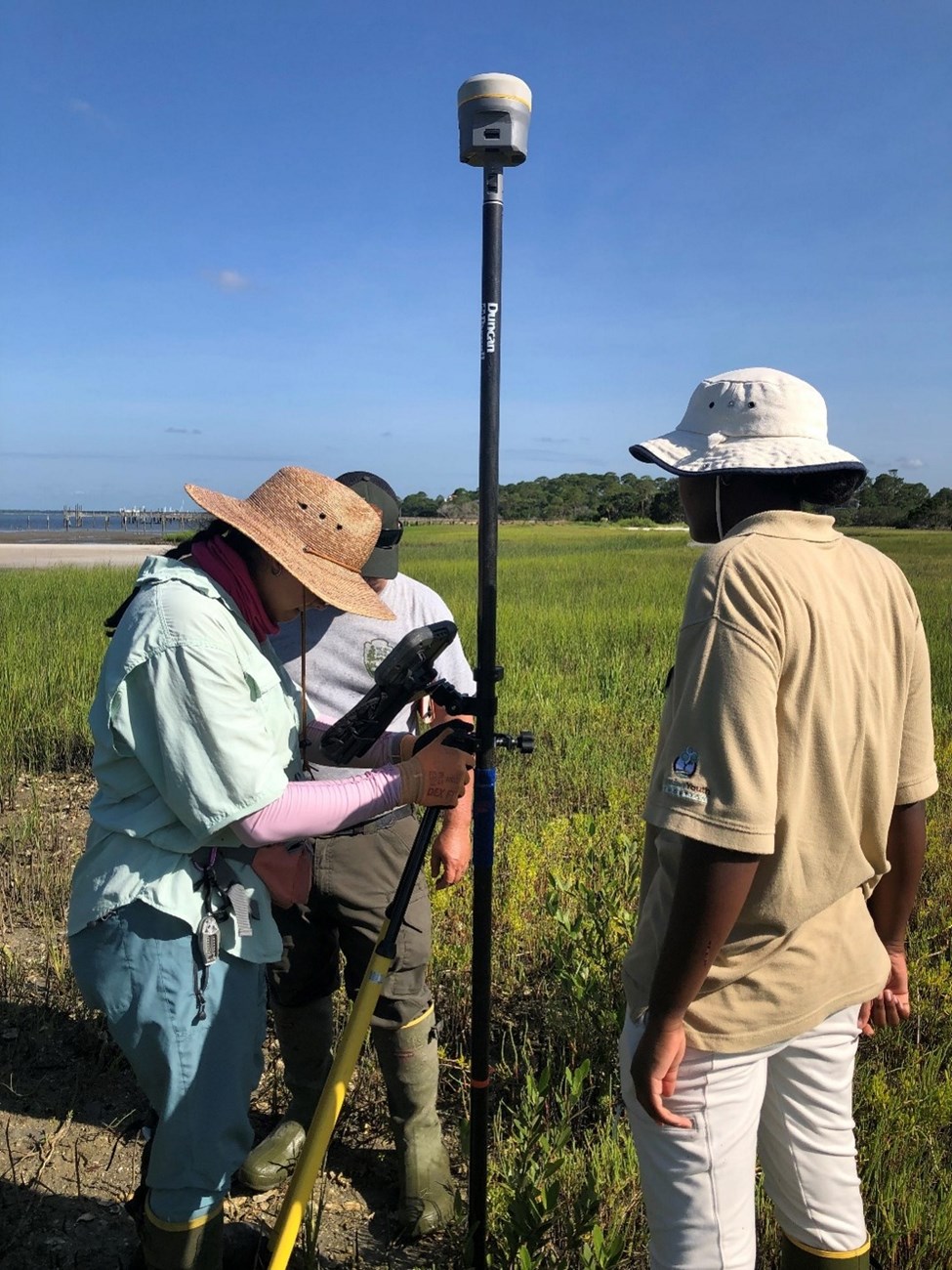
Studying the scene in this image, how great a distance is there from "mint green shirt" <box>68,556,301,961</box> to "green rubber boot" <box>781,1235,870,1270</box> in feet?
3.36

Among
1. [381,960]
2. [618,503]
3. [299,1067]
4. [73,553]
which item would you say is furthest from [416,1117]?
[618,503]

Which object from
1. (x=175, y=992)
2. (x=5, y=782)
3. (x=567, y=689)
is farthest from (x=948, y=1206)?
(x=567, y=689)

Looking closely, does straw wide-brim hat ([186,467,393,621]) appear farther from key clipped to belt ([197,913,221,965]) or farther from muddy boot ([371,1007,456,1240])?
muddy boot ([371,1007,456,1240])

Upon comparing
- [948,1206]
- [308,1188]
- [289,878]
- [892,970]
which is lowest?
[948,1206]

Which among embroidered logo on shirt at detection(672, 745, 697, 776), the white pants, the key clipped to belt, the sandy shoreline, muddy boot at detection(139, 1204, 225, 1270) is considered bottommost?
muddy boot at detection(139, 1204, 225, 1270)

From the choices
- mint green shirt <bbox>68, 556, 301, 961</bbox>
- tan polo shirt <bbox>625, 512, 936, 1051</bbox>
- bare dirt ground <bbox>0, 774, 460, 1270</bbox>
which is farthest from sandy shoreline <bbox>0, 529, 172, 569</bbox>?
tan polo shirt <bbox>625, 512, 936, 1051</bbox>

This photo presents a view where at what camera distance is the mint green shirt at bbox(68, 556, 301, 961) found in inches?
57.5

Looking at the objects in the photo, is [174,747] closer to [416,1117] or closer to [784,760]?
[784,760]

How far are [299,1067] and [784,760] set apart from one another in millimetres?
1915

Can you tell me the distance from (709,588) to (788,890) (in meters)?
0.45

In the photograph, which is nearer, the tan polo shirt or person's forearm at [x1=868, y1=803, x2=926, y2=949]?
the tan polo shirt

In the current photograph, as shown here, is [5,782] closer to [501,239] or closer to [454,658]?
[454,658]

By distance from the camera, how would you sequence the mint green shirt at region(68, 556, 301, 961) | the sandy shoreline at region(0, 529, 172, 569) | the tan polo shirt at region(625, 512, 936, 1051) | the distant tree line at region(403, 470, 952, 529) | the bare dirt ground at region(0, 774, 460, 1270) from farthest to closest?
the distant tree line at region(403, 470, 952, 529) < the sandy shoreline at region(0, 529, 172, 569) < the bare dirt ground at region(0, 774, 460, 1270) < the mint green shirt at region(68, 556, 301, 961) < the tan polo shirt at region(625, 512, 936, 1051)

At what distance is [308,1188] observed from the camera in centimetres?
156
